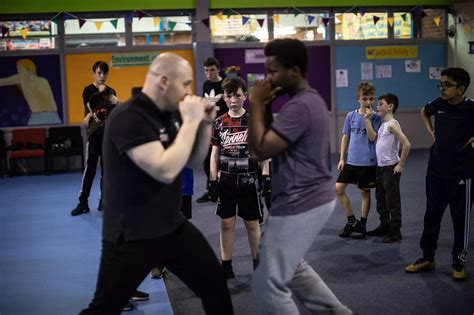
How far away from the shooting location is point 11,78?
11141 mm

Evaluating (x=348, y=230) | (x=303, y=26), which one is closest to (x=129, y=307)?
(x=348, y=230)

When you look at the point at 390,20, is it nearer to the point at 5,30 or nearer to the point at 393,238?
the point at 5,30

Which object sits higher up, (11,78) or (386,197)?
(11,78)

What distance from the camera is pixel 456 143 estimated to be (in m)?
4.45

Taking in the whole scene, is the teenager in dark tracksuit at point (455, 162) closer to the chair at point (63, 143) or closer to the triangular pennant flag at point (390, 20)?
the chair at point (63, 143)

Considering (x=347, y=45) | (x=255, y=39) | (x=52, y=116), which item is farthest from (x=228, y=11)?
(x=52, y=116)

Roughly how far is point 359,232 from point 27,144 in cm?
702

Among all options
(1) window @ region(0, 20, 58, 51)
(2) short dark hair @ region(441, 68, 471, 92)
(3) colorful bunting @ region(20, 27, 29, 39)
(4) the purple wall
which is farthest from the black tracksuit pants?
(3) colorful bunting @ region(20, 27, 29, 39)

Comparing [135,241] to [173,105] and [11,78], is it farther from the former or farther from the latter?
[11,78]

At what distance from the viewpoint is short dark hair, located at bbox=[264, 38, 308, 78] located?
2.79 metres

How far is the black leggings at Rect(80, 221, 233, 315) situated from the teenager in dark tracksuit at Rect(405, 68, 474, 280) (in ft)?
7.40

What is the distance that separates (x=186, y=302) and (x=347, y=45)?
895 cm

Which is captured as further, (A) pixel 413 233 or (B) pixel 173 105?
(A) pixel 413 233

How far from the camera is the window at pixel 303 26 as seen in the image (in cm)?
1194
